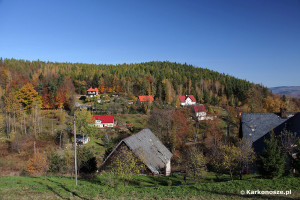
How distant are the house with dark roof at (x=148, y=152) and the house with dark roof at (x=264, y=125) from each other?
12.7 m

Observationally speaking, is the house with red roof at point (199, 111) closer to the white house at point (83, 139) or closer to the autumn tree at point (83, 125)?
the autumn tree at point (83, 125)

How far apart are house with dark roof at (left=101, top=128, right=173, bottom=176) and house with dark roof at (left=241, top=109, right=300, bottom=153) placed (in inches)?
498

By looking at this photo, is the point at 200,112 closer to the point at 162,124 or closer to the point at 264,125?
the point at 162,124

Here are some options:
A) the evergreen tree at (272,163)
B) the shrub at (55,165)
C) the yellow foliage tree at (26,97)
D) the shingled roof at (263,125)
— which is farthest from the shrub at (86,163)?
the yellow foliage tree at (26,97)

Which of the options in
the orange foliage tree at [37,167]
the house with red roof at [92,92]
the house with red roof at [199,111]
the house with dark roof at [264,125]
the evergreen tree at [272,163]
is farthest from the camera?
the house with red roof at [92,92]

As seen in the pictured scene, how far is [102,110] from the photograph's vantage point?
73562mm

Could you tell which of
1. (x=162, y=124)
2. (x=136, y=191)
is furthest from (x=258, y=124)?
(x=136, y=191)

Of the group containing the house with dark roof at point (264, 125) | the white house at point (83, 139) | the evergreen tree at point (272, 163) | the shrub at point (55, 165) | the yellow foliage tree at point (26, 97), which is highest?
the yellow foliage tree at point (26, 97)

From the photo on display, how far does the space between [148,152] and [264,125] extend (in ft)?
61.0

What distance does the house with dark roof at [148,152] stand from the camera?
21297 millimetres

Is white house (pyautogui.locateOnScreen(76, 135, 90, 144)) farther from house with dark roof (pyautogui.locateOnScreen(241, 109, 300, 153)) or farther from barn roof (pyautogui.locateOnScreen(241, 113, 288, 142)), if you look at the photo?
barn roof (pyautogui.locateOnScreen(241, 113, 288, 142))

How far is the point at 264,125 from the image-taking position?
2878 centimetres

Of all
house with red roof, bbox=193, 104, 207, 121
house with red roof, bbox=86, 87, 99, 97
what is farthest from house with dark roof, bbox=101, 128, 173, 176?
house with red roof, bbox=86, 87, 99, 97

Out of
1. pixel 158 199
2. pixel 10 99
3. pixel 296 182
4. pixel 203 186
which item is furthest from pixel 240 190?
pixel 10 99
